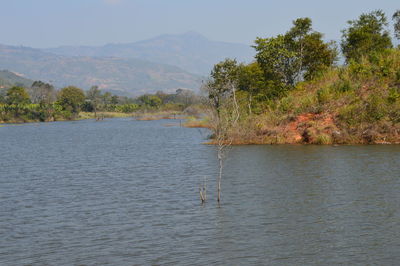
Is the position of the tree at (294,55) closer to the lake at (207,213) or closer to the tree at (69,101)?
the lake at (207,213)

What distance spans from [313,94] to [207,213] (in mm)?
39156

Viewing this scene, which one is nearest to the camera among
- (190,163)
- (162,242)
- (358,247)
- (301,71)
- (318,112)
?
(358,247)

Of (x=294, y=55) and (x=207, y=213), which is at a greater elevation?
(x=294, y=55)

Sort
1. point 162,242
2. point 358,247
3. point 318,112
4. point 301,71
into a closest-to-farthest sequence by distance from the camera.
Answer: point 358,247 → point 162,242 → point 318,112 → point 301,71

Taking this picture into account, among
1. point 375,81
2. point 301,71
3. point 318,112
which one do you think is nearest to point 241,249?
point 318,112

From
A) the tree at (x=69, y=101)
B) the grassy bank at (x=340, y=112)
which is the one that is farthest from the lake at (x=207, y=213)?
the tree at (x=69, y=101)

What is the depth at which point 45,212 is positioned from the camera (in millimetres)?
25406

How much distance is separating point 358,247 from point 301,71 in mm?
56485

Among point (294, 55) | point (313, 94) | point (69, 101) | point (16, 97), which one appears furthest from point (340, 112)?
point (69, 101)

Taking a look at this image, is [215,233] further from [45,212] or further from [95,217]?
[45,212]

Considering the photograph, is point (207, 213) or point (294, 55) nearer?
point (207, 213)

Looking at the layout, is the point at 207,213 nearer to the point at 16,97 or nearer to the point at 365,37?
the point at 365,37

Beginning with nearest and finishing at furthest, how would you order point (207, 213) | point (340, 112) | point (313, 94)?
point (207, 213), point (340, 112), point (313, 94)

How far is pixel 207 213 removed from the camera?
2420cm
